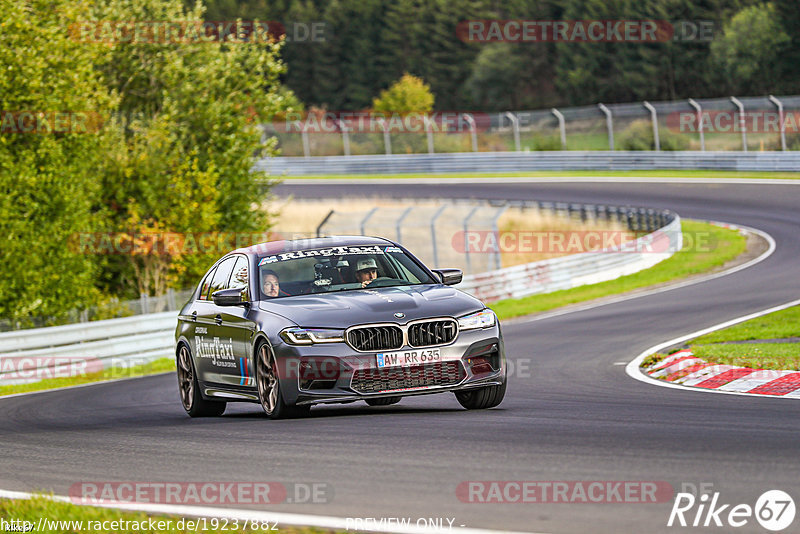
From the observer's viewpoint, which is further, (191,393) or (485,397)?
(191,393)

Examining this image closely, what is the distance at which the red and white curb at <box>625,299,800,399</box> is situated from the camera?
36.3 ft

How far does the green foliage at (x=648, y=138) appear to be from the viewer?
50250mm

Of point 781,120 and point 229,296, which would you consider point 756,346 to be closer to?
point 229,296

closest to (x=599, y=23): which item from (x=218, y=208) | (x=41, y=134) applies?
(x=218, y=208)

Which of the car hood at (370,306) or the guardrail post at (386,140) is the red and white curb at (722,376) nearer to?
the car hood at (370,306)

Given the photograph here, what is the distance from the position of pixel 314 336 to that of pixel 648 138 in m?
43.2

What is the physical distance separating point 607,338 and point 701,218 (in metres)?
20.4

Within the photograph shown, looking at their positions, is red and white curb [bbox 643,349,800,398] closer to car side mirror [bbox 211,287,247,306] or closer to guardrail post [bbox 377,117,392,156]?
car side mirror [bbox 211,287,247,306]

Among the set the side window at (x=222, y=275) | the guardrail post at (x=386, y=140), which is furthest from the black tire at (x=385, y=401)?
the guardrail post at (x=386, y=140)

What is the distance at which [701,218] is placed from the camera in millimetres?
37219

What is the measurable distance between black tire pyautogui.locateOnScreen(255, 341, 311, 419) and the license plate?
33.1 inches

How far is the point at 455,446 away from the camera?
7805 millimetres

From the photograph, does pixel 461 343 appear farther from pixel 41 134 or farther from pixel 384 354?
pixel 41 134

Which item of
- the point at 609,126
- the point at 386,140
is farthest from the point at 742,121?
the point at 386,140
